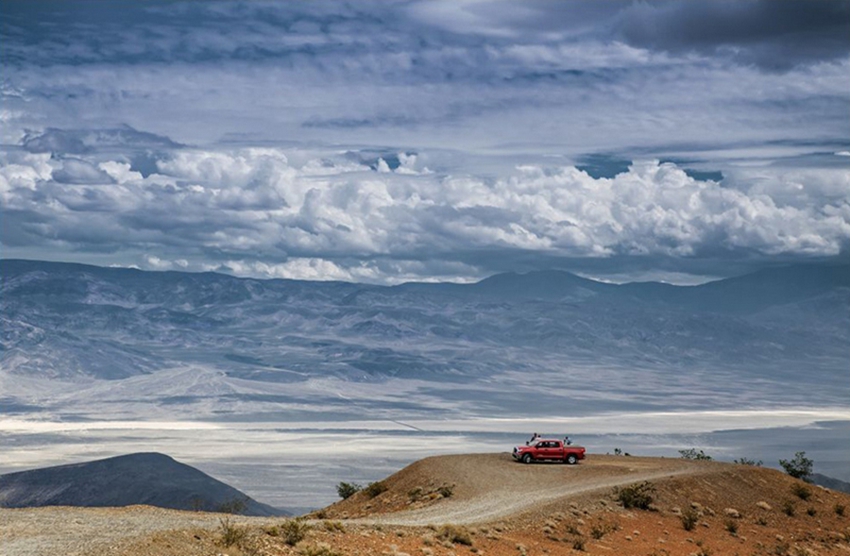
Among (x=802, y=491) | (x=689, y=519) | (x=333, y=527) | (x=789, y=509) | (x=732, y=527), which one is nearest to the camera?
(x=333, y=527)

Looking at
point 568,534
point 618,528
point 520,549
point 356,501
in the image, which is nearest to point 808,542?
point 618,528

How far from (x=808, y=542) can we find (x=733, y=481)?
7.50 metres

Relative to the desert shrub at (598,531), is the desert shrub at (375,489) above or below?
above

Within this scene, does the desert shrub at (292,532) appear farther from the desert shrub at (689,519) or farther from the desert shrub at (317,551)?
the desert shrub at (689,519)

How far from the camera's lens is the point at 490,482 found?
5953 centimetres

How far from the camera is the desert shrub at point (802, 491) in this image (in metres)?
61.9

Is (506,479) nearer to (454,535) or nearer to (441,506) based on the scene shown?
(441,506)

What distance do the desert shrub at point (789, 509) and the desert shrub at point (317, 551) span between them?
31458mm

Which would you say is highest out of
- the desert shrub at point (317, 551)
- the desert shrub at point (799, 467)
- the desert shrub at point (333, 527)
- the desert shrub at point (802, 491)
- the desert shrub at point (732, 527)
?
the desert shrub at point (799, 467)

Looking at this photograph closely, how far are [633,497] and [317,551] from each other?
2269cm

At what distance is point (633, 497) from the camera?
54188 mm

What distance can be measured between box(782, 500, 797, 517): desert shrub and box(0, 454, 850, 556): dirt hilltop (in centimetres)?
6

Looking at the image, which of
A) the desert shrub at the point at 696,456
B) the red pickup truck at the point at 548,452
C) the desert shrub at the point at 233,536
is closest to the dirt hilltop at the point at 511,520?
the desert shrub at the point at 233,536

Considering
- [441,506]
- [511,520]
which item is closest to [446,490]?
[441,506]
